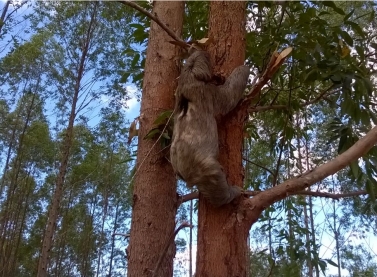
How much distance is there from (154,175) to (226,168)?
63cm

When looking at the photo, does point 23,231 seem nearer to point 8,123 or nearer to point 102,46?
point 8,123

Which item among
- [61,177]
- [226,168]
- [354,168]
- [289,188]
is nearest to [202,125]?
[226,168]

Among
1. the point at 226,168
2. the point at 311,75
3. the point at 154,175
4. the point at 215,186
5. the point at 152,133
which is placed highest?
the point at 311,75

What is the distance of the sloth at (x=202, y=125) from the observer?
1.88m

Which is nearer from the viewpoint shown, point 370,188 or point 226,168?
point 226,168

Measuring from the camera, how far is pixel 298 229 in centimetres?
436

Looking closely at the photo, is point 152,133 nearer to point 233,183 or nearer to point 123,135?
point 233,183

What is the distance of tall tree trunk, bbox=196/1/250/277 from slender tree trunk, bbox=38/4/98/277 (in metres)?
7.66

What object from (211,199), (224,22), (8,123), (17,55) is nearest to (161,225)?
(211,199)

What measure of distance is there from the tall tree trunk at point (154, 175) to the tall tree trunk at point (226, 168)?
0.46 meters

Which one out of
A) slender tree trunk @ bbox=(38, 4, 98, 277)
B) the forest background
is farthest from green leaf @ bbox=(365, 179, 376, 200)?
slender tree trunk @ bbox=(38, 4, 98, 277)

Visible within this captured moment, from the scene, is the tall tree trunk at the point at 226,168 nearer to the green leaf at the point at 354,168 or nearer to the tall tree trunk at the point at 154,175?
the tall tree trunk at the point at 154,175

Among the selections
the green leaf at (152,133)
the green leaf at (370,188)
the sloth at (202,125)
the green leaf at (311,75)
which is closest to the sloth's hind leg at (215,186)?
the sloth at (202,125)

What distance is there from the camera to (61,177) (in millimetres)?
9375
